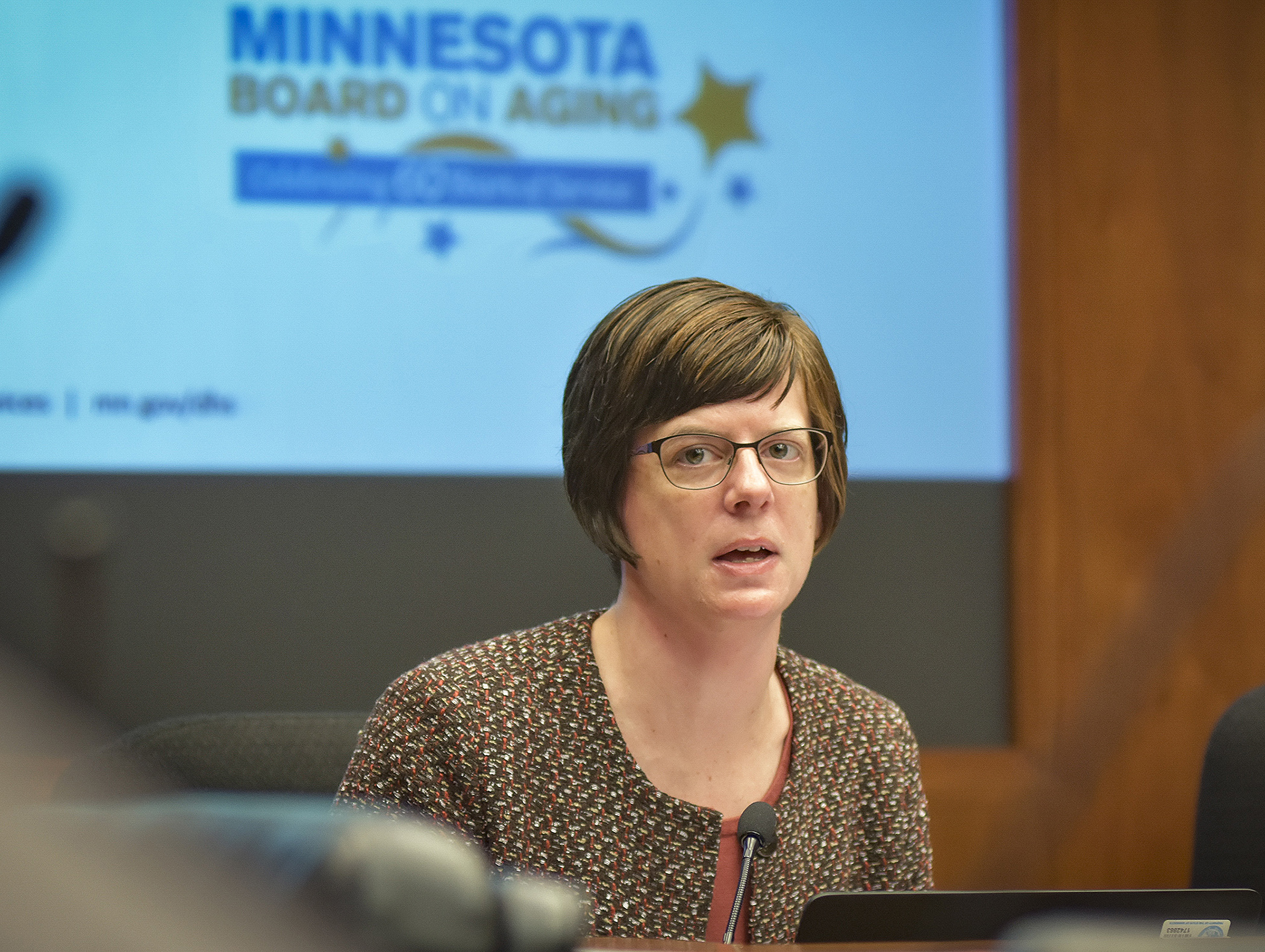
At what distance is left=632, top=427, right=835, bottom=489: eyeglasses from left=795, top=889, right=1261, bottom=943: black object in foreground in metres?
0.59

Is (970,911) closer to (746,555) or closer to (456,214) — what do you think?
(746,555)

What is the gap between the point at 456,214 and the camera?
264 centimetres

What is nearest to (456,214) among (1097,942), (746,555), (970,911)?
(746,555)

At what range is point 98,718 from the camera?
249 centimetres

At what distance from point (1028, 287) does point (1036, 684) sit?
913 millimetres

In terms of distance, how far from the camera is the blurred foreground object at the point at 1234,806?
1520 mm

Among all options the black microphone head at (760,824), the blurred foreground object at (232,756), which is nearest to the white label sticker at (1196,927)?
the black microphone head at (760,824)

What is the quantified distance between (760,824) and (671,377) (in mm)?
515

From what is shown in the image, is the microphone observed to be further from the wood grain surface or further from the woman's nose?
the wood grain surface

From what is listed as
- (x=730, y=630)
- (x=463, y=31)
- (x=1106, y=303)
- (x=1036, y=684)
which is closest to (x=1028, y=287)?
(x=1106, y=303)

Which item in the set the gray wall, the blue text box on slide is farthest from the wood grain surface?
the blue text box on slide

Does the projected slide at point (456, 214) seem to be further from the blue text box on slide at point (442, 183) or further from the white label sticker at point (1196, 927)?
the white label sticker at point (1196, 927)

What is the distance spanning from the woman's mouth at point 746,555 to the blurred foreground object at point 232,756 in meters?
0.52

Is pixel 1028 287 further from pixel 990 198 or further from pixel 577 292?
pixel 577 292
